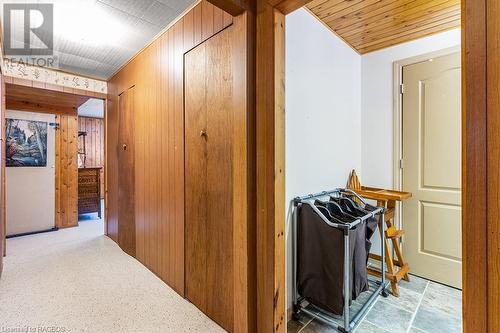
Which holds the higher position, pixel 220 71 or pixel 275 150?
pixel 220 71

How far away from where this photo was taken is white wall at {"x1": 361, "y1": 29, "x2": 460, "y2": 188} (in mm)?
2740

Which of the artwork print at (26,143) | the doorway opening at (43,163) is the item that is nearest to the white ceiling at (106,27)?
the doorway opening at (43,163)

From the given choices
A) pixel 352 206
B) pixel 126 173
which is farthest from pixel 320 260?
pixel 126 173

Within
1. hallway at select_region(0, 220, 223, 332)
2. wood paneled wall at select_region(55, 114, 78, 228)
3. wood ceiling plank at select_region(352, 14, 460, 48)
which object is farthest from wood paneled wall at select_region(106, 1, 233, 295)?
wood paneled wall at select_region(55, 114, 78, 228)

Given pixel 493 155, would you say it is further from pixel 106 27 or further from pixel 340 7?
pixel 106 27

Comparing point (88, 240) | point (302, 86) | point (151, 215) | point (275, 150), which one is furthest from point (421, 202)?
point (88, 240)

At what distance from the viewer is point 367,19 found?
221cm

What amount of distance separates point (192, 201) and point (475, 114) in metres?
1.74

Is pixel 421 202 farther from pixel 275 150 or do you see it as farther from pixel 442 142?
pixel 275 150

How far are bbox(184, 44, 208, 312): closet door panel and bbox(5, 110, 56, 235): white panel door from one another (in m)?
3.69

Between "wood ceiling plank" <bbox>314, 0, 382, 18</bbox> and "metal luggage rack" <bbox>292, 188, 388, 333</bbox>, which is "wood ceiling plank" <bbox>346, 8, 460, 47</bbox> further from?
"metal luggage rack" <bbox>292, 188, 388, 333</bbox>

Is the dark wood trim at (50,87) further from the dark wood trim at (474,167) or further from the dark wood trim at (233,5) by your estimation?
the dark wood trim at (474,167)

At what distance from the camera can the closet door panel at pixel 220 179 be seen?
5.47ft

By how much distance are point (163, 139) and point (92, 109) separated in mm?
5146
